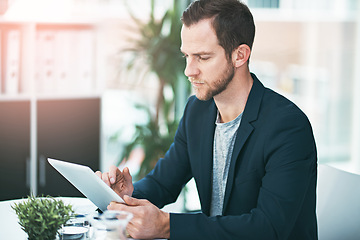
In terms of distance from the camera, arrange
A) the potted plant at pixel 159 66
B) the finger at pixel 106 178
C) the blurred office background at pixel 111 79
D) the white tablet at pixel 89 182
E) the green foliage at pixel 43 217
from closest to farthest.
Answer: the green foliage at pixel 43 217 < the white tablet at pixel 89 182 < the finger at pixel 106 178 < the blurred office background at pixel 111 79 < the potted plant at pixel 159 66

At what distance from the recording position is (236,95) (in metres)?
1.85

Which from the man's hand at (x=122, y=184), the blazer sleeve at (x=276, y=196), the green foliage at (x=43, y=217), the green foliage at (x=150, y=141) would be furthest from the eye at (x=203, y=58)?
the green foliage at (x=150, y=141)

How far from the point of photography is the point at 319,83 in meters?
4.01

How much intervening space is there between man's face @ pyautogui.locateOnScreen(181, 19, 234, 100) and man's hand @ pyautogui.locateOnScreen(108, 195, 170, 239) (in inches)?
20.7

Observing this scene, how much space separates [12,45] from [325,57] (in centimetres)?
242

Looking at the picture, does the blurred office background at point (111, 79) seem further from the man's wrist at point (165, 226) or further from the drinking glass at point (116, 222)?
the drinking glass at point (116, 222)

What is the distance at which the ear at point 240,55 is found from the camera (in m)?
1.81

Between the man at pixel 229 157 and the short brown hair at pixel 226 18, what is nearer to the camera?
the man at pixel 229 157

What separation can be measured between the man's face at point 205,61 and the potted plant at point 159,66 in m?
1.27

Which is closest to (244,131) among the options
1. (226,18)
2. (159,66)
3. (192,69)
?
(192,69)

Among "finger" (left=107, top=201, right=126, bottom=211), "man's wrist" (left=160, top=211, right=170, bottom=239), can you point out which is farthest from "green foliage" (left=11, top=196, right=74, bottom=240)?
"man's wrist" (left=160, top=211, right=170, bottom=239)

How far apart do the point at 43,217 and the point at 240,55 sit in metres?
0.93

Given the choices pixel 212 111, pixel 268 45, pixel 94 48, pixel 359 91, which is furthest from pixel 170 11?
pixel 359 91

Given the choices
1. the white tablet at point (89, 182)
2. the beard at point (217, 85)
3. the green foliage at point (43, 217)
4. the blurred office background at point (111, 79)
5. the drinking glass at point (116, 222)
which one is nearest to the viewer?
the drinking glass at point (116, 222)
